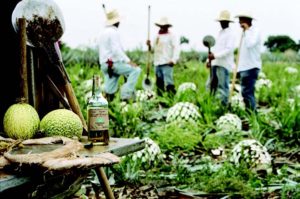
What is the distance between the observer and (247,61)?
9.72 m

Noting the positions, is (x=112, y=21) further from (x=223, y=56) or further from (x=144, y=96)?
(x=223, y=56)

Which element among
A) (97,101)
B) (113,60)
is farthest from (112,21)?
(97,101)

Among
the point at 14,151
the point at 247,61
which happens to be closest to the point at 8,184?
the point at 14,151

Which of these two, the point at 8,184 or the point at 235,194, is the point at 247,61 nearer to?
the point at 235,194

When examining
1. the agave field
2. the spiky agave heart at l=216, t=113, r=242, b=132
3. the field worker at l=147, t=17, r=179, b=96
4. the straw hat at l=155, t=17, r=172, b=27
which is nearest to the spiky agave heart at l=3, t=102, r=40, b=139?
the agave field

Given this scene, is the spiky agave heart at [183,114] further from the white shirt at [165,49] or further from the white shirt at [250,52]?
the white shirt at [165,49]

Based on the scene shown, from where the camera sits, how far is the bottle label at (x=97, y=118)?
3311mm

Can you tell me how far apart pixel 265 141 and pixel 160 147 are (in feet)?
4.36

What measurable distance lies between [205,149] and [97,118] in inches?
170

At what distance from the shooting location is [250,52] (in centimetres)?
974

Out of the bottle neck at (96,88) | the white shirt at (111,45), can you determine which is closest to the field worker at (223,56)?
the white shirt at (111,45)

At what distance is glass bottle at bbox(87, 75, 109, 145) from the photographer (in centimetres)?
329

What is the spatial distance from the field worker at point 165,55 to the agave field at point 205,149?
2.33ft

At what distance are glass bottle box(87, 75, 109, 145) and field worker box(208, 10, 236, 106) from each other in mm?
6848
